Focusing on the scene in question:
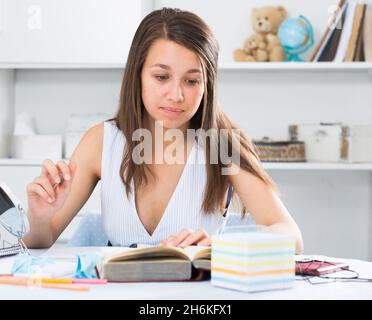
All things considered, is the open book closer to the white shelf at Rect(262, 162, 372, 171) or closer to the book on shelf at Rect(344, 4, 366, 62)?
the white shelf at Rect(262, 162, 372, 171)

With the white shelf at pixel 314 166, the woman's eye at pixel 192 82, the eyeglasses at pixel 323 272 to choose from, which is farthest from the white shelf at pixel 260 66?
the eyeglasses at pixel 323 272

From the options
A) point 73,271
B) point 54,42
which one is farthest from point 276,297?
point 54,42

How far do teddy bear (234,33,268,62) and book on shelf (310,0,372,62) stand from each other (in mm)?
217

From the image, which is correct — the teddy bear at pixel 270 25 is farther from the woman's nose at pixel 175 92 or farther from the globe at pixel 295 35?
the woman's nose at pixel 175 92

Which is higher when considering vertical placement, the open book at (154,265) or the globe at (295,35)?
the globe at (295,35)

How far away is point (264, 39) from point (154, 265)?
2.13m

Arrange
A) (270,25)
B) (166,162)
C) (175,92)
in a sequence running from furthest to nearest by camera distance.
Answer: (270,25), (166,162), (175,92)

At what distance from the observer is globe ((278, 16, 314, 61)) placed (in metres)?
3.06

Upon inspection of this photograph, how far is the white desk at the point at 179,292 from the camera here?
3.56ft

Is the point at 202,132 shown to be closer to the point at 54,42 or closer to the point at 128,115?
the point at 128,115

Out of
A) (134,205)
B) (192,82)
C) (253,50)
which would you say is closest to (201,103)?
(192,82)

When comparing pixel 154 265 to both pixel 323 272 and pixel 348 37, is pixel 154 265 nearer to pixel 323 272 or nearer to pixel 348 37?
pixel 323 272

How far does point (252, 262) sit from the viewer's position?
112 centimetres

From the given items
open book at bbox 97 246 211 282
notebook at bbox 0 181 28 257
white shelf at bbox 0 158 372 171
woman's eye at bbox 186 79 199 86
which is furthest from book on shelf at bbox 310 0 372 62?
open book at bbox 97 246 211 282
